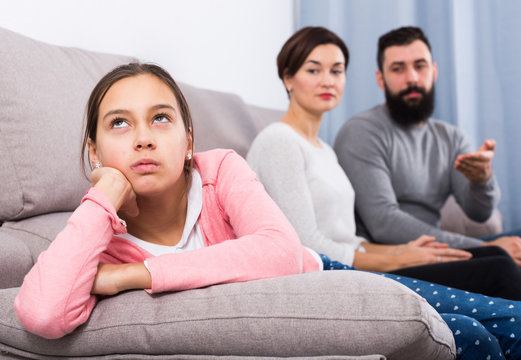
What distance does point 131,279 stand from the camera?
2.54ft

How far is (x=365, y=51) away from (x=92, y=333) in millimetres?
2338

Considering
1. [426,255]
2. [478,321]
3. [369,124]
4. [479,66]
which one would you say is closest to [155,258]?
[478,321]

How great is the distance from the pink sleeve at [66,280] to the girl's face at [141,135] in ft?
0.38

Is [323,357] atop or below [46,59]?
below

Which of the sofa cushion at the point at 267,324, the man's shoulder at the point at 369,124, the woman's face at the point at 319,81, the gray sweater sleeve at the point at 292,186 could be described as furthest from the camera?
the man's shoulder at the point at 369,124

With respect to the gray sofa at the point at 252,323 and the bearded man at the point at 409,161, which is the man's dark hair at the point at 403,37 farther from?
the gray sofa at the point at 252,323

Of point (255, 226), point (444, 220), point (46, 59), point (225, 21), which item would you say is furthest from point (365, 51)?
point (255, 226)

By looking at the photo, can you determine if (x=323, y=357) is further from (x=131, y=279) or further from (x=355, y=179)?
(x=355, y=179)

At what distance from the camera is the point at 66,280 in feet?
2.41

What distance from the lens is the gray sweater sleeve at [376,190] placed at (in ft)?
5.92

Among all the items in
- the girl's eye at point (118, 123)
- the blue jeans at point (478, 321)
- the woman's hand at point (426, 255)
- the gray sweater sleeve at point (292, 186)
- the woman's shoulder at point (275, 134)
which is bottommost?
the woman's hand at point (426, 255)

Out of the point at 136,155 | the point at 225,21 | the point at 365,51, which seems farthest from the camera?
the point at 365,51

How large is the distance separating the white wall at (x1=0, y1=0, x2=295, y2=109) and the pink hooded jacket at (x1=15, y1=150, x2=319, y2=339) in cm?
89

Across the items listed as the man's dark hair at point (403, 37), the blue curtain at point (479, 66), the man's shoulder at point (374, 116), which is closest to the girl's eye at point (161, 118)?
the man's shoulder at point (374, 116)
